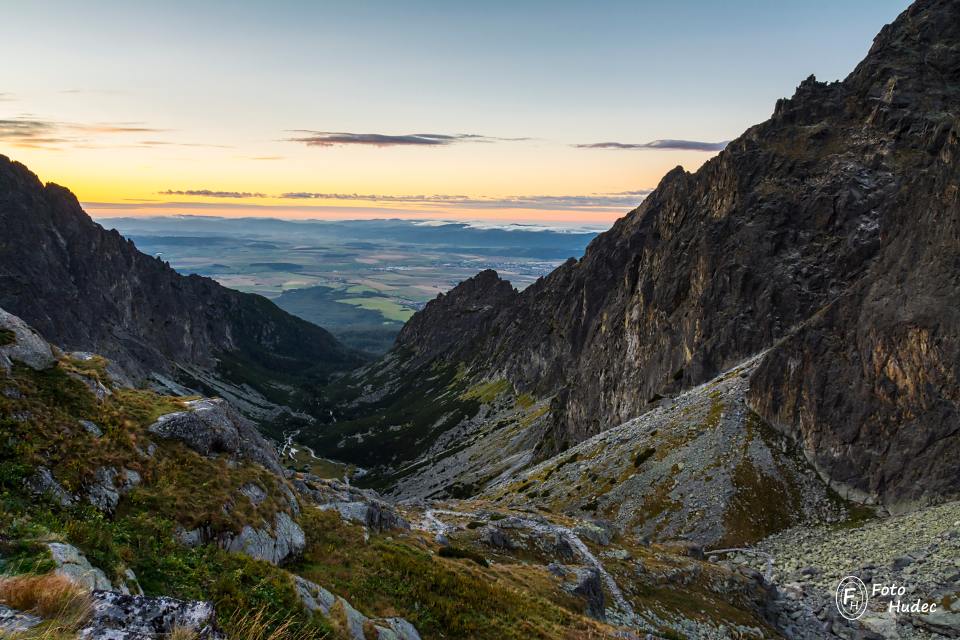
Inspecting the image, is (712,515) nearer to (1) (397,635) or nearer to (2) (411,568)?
(2) (411,568)

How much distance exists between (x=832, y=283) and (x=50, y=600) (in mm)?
Answer: 118008

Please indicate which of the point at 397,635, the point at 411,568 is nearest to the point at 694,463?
the point at 411,568

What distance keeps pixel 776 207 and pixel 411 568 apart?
115888 millimetres

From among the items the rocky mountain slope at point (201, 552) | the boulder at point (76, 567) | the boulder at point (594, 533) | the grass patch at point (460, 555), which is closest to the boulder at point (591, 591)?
the rocky mountain slope at point (201, 552)

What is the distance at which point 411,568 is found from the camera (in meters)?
28.2

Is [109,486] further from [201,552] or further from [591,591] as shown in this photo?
[591,591]

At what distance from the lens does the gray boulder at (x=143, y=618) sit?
9.45 meters

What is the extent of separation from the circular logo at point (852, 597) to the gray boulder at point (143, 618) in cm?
5451

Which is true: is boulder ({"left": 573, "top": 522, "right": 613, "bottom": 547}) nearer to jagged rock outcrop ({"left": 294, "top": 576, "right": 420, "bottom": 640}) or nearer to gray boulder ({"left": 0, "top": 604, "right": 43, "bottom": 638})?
jagged rock outcrop ({"left": 294, "top": 576, "right": 420, "bottom": 640})

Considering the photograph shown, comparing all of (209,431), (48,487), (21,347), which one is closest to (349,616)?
(48,487)

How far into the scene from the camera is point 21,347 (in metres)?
25.2

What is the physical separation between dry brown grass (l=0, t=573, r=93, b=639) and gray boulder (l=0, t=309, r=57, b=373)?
17811 millimetres

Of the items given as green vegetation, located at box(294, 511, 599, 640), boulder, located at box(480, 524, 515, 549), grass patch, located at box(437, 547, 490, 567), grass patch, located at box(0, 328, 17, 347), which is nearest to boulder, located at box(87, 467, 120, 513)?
green vegetation, located at box(294, 511, 599, 640)

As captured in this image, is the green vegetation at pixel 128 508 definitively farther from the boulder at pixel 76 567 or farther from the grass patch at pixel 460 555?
the grass patch at pixel 460 555
